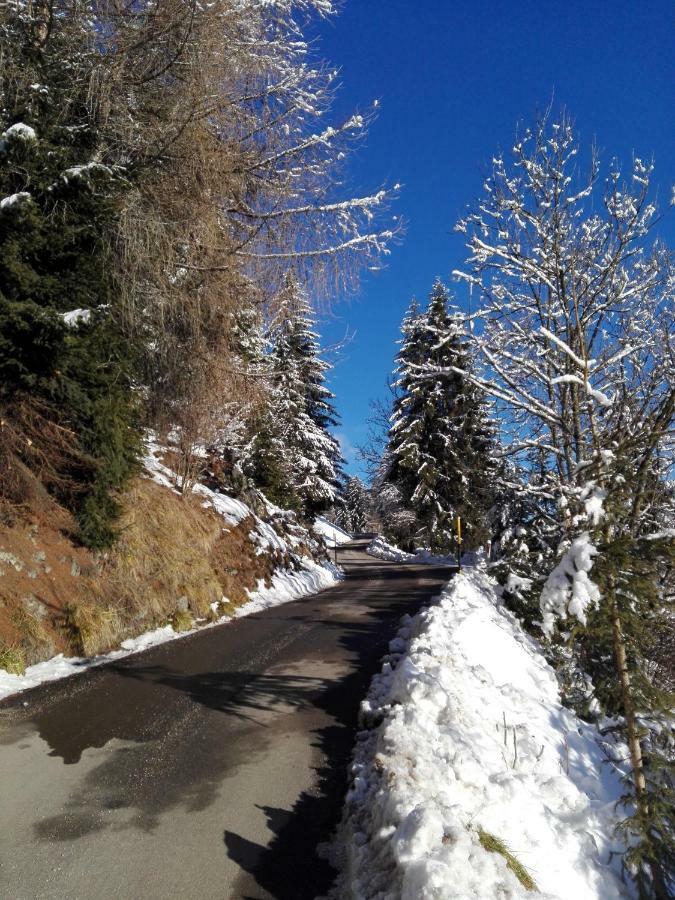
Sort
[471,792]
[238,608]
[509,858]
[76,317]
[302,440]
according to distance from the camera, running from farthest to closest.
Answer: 1. [302,440]
2. [238,608]
3. [76,317]
4. [471,792]
5. [509,858]

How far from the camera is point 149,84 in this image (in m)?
7.88

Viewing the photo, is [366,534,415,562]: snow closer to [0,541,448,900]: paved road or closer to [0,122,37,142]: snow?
[0,541,448,900]: paved road

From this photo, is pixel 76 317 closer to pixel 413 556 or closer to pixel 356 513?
pixel 413 556

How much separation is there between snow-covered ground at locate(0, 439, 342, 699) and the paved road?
35cm

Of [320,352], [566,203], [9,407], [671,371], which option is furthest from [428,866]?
[320,352]

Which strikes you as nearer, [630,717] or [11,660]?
[630,717]

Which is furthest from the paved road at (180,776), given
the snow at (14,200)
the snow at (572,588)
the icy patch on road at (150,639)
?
the snow at (14,200)

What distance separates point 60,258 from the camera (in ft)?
23.0

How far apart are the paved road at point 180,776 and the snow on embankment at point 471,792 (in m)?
0.33

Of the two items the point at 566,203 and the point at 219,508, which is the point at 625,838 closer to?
the point at 566,203

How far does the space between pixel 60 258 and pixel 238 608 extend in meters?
7.44

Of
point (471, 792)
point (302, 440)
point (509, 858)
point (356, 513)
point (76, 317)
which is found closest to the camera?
point (509, 858)

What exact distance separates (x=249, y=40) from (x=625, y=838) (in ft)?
34.4

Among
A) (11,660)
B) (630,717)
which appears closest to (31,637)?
(11,660)
